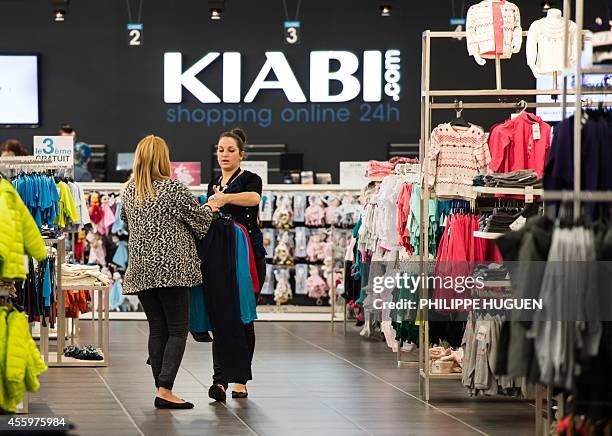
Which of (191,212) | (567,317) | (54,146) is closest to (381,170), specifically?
(54,146)

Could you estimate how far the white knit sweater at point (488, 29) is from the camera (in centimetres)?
747

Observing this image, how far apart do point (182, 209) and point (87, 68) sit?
9.90m

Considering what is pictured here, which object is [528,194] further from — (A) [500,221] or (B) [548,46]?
(B) [548,46]

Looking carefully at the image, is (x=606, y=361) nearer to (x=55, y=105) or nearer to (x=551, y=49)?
(x=551, y=49)

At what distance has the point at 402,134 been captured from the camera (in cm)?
1594

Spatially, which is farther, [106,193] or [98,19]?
[98,19]

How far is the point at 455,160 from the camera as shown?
294 inches

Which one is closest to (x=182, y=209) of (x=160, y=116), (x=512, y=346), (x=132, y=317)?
(x=512, y=346)

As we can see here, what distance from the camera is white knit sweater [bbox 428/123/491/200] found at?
24.3 feet

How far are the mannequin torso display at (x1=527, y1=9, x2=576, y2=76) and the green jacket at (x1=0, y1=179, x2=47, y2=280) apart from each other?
384 cm

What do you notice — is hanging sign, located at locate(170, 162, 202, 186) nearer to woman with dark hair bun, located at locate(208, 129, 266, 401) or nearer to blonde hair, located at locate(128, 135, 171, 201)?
woman with dark hair bun, located at locate(208, 129, 266, 401)

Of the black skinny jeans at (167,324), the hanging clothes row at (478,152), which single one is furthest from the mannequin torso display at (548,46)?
the black skinny jeans at (167,324)

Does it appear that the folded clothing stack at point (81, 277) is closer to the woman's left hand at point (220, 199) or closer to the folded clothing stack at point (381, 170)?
the woman's left hand at point (220, 199)

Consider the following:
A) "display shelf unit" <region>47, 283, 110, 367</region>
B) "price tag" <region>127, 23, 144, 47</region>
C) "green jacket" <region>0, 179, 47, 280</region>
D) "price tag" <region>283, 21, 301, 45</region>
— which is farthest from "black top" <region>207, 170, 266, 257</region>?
"price tag" <region>127, 23, 144, 47</region>
